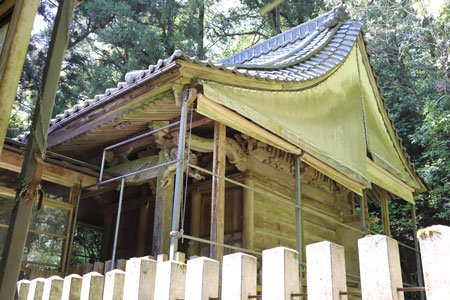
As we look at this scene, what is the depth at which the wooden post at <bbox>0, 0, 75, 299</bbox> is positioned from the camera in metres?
1.65

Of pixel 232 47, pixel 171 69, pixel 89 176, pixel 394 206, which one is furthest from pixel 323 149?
pixel 232 47

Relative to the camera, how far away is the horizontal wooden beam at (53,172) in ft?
21.0

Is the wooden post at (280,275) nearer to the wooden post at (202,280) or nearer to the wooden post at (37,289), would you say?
the wooden post at (202,280)

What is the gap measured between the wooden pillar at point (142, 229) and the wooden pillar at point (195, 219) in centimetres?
108

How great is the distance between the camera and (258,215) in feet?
26.1

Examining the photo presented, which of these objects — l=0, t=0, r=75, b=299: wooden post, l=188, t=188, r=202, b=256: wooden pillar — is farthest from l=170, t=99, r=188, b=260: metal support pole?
l=188, t=188, r=202, b=256: wooden pillar

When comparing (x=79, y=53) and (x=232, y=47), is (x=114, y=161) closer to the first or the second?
(x=79, y=53)

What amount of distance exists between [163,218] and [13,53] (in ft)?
15.8

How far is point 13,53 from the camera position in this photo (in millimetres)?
1731

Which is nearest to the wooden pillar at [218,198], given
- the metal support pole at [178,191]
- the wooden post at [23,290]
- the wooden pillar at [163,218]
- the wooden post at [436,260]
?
the metal support pole at [178,191]

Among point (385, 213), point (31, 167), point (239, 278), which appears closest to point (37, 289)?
point (239, 278)

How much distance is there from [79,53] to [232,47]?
350 inches

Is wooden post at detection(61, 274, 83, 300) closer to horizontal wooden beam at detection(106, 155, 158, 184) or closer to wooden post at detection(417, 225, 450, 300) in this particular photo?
wooden post at detection(417, 225, 450, 300)

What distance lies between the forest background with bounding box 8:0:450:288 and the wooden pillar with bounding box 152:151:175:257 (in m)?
8.12
